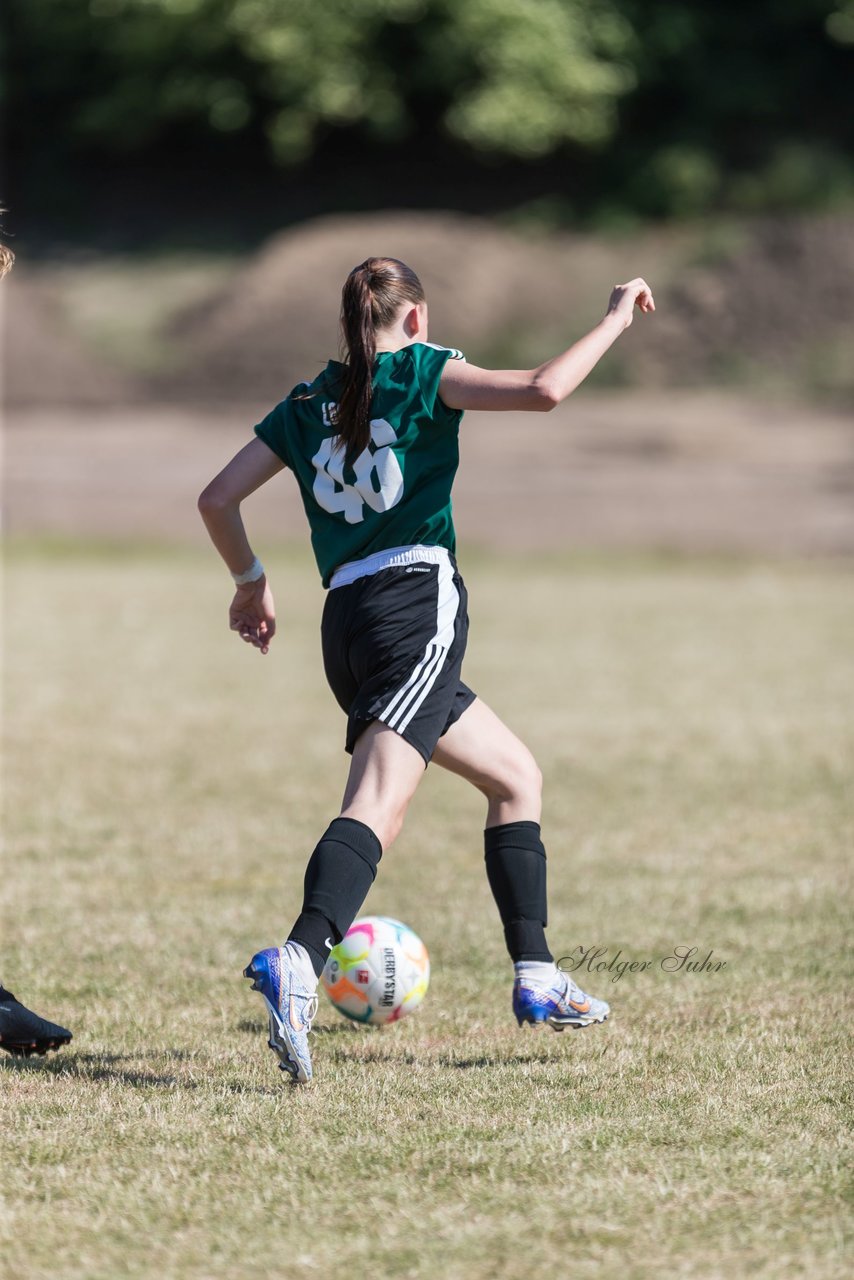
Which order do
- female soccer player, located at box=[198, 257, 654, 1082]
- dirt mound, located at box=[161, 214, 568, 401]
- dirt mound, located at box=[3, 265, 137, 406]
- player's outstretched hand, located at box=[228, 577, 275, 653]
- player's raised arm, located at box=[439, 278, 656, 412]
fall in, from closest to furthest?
player's raised arm, located at box=[439, 278, 656, 412] → female soccer player, located at box=[198, 257, 654, 1082] → player's outstretched hand, located at box=[228, 577, 275, 653] → dirt mound, located at box=[161, 214, 568, 401] → dirt mound, located at box=[3, 265, 137, 406]

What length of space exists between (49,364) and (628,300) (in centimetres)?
3269

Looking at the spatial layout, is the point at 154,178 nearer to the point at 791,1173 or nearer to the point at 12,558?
the point at 12,558

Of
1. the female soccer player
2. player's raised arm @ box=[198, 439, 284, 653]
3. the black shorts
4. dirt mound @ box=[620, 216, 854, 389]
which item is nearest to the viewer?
the female soccer player

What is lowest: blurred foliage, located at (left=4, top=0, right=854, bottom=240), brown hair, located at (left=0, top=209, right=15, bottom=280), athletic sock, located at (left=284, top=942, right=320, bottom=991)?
athletic sock, located at (left=284, top=942, right=320, bottom=991)

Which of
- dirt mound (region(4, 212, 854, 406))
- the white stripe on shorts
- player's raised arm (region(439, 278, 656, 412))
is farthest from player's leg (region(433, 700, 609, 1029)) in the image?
dirt mound (region(4, 212, 854, 406))

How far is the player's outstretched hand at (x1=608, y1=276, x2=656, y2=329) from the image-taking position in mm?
4205

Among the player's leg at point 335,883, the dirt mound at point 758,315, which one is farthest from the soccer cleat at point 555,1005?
the dirt mound at point 758,315

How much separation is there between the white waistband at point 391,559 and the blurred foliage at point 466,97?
35390 mm

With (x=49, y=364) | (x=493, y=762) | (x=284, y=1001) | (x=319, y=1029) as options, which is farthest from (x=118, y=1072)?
(x=49, y=364)

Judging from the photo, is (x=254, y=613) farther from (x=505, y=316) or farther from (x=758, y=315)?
(x=758, y=315)

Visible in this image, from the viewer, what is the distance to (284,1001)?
3.78 m

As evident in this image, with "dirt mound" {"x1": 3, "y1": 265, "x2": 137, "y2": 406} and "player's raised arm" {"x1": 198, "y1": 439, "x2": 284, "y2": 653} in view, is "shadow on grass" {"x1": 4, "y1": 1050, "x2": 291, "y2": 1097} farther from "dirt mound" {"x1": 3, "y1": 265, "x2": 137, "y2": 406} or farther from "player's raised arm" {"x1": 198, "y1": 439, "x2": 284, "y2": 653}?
"dirt mound" {"x1": 3, "y1": 265, "x2": 137, "y2": 406}

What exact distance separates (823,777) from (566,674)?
12.7ft

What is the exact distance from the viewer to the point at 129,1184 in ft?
10.8
